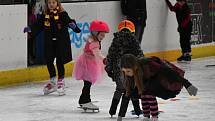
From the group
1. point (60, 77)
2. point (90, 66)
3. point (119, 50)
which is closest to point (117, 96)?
point (119, 50)

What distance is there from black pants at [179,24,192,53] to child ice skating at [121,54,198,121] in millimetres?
8680

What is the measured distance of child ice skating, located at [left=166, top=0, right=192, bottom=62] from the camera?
15.5 m

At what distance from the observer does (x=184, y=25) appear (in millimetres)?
15500

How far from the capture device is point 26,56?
11.9m

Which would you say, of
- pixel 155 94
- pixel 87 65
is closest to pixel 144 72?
pixel 155 94

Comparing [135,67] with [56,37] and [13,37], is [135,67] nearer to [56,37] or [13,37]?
[56,37]

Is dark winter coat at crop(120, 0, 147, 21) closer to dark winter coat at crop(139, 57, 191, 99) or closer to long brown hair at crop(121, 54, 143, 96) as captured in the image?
dark winter coat at crop(139, 57, 191, 99)

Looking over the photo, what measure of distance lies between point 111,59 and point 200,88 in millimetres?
3791

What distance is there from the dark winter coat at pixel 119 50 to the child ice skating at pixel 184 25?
26.0ft

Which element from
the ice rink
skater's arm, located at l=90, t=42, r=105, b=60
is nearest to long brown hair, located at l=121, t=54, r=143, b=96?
the ice rink

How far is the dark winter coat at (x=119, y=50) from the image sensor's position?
7.65 m

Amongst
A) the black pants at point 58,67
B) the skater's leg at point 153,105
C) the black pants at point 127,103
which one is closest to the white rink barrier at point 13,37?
the black pants at point 58,67

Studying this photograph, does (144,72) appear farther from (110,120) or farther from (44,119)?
(44,119)

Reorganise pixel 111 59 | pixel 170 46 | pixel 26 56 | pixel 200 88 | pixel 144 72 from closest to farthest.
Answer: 1. pixel 144 72
2. pixel 111 59
3. pixel 200 88
4. pixel 26 56
5. pixel 170 46
